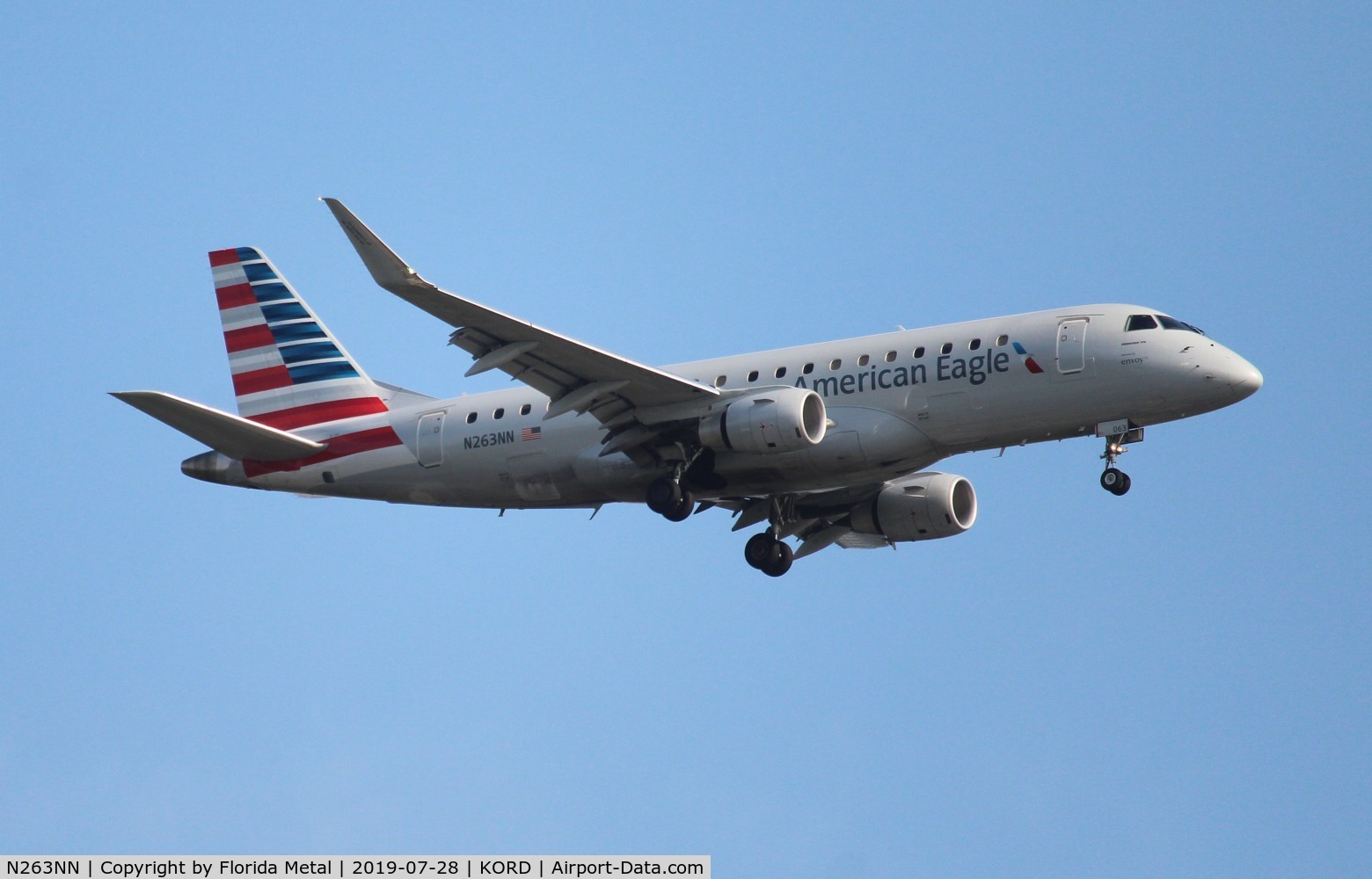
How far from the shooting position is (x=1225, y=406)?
3700 cm

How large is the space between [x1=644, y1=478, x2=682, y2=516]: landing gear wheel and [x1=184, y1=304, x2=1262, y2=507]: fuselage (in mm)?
827

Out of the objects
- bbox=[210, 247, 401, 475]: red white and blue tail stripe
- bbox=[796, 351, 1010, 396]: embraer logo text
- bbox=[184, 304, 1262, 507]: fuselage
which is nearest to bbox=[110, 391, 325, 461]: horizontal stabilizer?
bbox=[210, 247, 401, 475]: red white and blue tail stripe

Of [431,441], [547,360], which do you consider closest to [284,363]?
[431,441]

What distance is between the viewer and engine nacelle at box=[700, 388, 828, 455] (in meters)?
37.0

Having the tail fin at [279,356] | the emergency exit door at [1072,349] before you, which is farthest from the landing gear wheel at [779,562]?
the tail fin at [279,356]

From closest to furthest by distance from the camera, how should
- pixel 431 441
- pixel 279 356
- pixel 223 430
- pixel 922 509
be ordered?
pixel 223 430, pixel 431 441, pixel 922 509, pixel 279 356

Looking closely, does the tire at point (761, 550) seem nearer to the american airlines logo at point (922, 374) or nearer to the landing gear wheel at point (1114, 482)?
the american airlines logo at point (922, 374)

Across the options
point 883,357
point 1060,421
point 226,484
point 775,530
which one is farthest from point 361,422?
point 1060,421

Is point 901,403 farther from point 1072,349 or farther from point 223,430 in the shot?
point 223,430

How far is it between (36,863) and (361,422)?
47.9 feet

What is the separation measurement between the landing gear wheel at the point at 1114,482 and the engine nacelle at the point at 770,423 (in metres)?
6.02

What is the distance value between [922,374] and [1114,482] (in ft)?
15.3

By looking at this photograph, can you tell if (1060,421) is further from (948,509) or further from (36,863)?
(36,863)

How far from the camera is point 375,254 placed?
3416 cm
